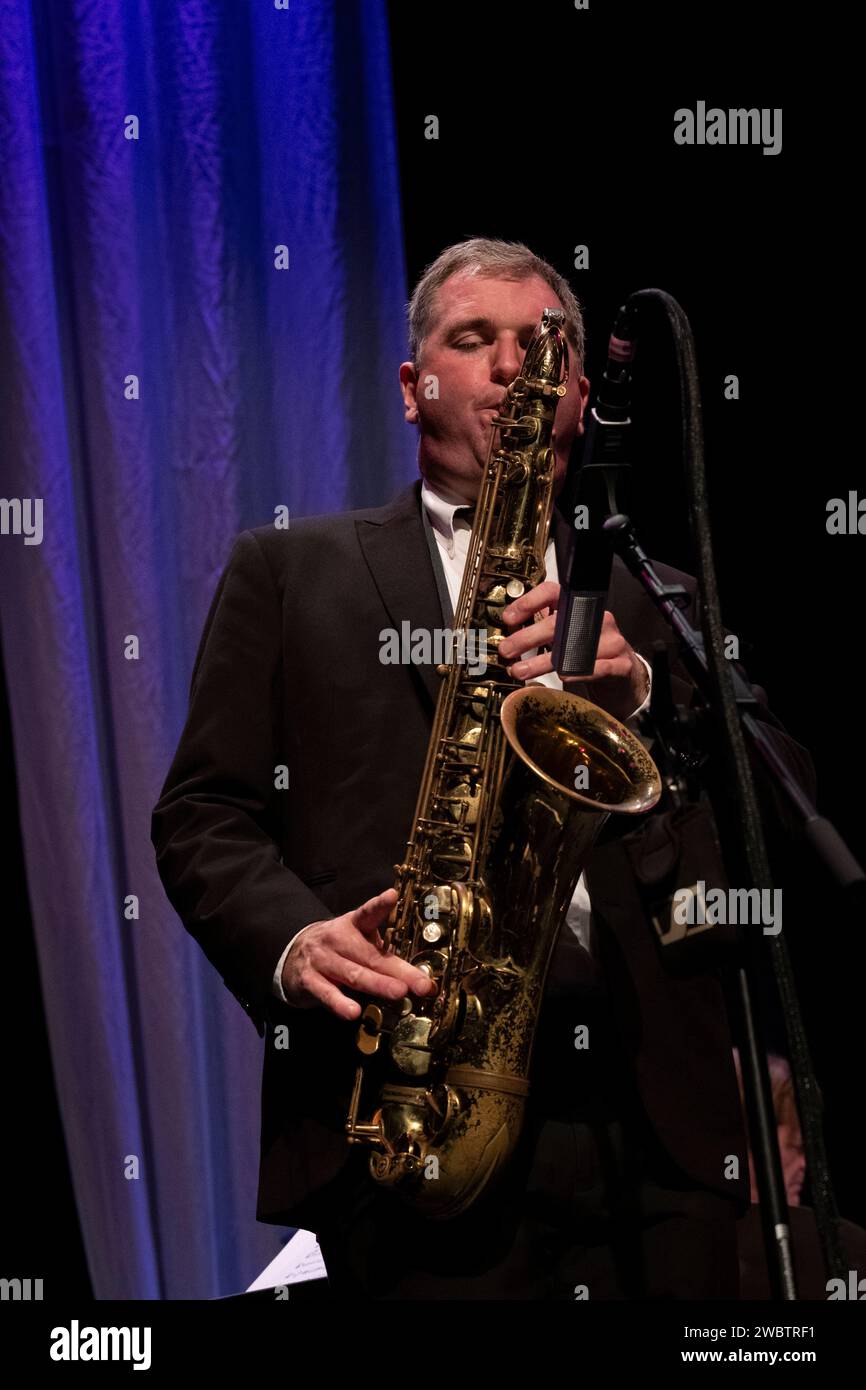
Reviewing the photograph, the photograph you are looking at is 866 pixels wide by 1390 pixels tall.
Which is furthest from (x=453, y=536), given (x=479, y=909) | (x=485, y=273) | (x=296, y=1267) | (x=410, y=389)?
(x=296, y=1267)

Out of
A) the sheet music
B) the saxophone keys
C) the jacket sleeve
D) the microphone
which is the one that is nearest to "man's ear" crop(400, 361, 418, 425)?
the jacket sleeve

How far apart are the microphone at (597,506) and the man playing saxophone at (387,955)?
13cm

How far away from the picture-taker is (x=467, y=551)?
8.38 feet

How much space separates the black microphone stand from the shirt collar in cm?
96

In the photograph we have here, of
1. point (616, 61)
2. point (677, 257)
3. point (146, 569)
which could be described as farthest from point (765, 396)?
point (146, 569)

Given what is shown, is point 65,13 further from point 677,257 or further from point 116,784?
point 116,784

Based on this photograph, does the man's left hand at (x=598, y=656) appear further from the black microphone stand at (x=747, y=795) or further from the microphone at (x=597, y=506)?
the black microphone stand at (x=747, y=795)

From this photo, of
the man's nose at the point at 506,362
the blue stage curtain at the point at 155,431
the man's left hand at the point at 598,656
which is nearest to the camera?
the man's left hand at the point at 598,656

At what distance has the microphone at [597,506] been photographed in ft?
5.56

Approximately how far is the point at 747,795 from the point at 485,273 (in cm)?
150

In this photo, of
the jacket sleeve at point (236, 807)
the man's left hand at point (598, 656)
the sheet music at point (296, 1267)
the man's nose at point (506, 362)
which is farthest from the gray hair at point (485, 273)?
the sheet music at point (296, 1267)

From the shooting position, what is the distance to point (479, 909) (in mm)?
2178

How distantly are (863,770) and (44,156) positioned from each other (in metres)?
2.48

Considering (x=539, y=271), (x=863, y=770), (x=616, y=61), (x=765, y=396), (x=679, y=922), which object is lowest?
(x=863, y=770)
